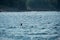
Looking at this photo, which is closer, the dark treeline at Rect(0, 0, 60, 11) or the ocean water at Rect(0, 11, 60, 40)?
the ocean water at Rect(0, 11, 60, 40)

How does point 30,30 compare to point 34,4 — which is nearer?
point 30,30

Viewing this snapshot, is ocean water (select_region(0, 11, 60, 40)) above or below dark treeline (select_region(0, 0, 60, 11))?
above

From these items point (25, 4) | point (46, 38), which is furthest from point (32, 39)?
point (25, 4)

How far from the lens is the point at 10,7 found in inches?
887

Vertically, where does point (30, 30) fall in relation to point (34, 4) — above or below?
above

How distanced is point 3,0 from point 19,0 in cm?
200

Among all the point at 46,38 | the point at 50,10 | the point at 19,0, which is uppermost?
the point at 46,38

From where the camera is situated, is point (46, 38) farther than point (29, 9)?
No

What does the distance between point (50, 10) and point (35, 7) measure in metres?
1.89

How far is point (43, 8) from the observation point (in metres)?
22.5

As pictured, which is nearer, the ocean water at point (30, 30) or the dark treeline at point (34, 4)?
the ocean water at point (30, 30)

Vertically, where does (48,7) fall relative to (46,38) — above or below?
below

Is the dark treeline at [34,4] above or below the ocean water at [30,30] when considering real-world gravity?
below

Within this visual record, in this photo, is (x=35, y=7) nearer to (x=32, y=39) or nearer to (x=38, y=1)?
(x=38, y=1)
